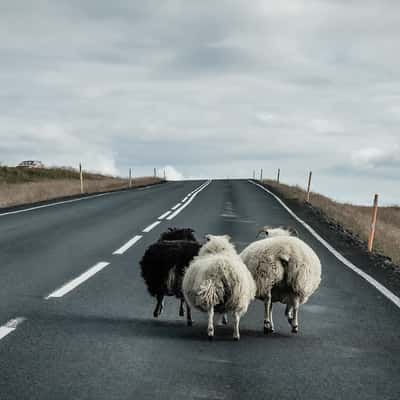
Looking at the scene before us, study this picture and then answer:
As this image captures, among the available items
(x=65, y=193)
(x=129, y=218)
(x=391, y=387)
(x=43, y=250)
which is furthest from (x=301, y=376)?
(x=65, y=193)

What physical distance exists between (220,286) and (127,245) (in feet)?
24.4

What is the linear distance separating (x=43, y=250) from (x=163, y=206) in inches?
483

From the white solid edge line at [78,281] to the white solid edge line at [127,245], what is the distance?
4.52 feet

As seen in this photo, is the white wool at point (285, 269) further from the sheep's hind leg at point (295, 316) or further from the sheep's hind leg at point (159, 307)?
the sheep's hind leg at point (159, 307)

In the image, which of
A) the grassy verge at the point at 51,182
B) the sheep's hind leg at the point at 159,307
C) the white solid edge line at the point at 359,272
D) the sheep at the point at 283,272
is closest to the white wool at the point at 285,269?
the sheep at the point at 283,272

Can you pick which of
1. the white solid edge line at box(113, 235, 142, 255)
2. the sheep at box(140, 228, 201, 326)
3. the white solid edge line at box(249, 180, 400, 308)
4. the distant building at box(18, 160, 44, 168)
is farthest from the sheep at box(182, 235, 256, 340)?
the distant building at box(18, 160, 44, 168)

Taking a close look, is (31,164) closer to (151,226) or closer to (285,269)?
(151,226)

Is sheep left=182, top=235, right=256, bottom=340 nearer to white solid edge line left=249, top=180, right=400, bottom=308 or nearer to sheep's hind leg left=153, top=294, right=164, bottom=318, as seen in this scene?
sheep's hind leg left=153, top=294, right=164, bottom=318

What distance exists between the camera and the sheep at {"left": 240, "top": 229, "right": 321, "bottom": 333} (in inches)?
239

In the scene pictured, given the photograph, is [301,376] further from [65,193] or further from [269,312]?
[65,193]

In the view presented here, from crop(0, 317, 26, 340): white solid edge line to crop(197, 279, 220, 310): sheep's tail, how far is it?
1984 millimetres

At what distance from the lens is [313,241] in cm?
1475

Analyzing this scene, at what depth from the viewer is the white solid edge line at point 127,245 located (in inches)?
467

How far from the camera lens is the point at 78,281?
873 cm
